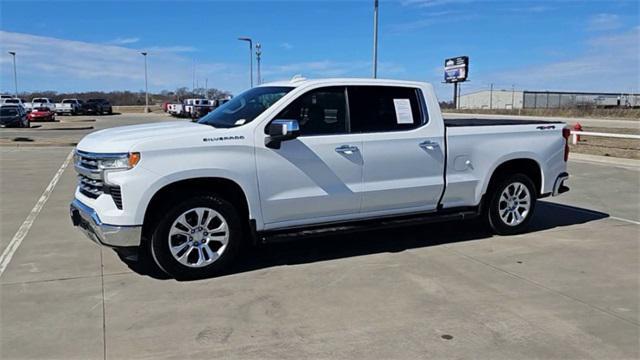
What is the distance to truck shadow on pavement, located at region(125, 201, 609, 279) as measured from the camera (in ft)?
19.6

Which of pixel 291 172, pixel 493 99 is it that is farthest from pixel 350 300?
pixel 493 99

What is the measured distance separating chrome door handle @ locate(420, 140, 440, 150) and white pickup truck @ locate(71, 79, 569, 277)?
0.02 metres

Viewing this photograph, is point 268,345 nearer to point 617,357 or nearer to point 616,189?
point 617,357

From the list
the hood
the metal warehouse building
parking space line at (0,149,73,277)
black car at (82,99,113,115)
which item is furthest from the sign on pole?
the hood

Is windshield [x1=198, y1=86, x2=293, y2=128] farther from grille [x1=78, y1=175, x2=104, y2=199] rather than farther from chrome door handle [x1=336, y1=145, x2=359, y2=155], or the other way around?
grille [x1=78, y1=175, x2=104, y2=199]

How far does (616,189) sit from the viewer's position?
11.0 m

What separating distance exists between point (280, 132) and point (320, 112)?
0.71 meters

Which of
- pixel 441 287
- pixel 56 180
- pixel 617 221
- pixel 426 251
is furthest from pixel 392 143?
pixel 56 180

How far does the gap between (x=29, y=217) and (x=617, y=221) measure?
840cm

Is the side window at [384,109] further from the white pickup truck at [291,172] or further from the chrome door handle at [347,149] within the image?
the chrome door handle at [347,149]

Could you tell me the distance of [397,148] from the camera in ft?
20.3

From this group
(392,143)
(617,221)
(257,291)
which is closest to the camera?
(257,291)

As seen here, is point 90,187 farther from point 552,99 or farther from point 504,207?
point 552,99

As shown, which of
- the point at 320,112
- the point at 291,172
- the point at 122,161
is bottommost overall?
the point at 291,172
